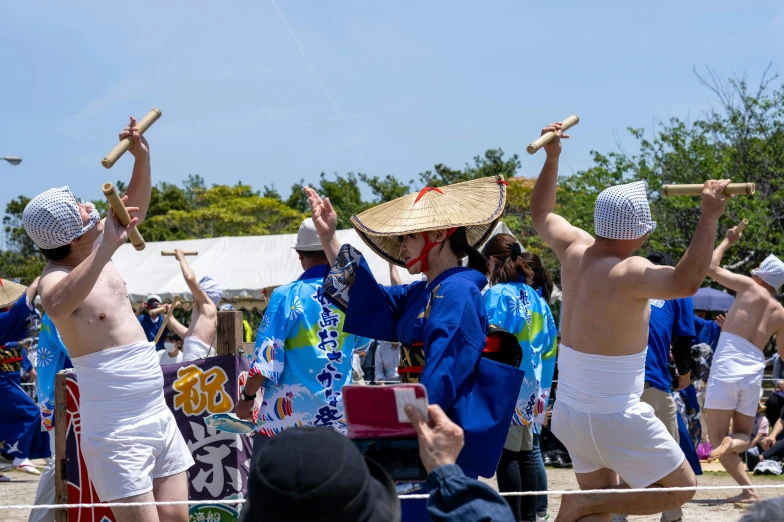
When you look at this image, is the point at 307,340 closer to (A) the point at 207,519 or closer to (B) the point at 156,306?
(A) the point at 207,519

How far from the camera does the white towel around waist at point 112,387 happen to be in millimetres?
3520

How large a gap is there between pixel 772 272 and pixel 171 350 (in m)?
6.22

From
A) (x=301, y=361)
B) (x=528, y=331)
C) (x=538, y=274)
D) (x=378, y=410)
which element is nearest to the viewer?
A: (x=378, y=410)

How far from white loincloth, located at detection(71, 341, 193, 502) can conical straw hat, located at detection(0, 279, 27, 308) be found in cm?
547

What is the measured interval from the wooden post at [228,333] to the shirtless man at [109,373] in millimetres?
1639

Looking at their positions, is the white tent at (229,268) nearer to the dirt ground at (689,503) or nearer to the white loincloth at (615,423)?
the dirt ground at (689,503)

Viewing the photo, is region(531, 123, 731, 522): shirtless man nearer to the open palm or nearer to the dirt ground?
the open palm

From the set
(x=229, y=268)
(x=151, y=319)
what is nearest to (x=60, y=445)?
(x=151, y=319)

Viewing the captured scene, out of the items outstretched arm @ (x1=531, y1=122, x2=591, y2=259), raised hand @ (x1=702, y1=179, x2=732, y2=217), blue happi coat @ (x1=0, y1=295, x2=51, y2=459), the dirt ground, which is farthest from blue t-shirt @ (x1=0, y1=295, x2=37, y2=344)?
raised hand @ (x1=702, y1=179, x2=732, y2=217)

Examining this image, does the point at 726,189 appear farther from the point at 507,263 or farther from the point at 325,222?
the point at 507,263

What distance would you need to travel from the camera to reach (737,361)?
6914 mm

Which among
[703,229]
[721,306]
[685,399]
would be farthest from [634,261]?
[721,306]

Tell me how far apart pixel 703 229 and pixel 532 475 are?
2.66 metres

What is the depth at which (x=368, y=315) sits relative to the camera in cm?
351
